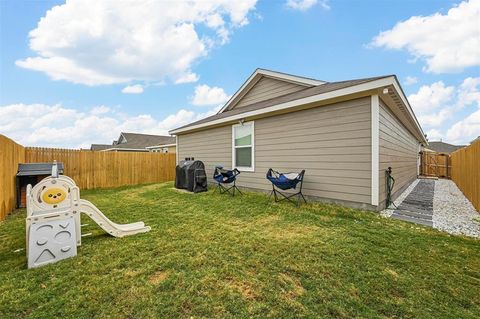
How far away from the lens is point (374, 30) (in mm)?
7691

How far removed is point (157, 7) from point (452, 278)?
8.44m

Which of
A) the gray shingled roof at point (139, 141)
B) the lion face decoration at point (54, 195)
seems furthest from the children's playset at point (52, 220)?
the gray shingled roof at point (139, 141)

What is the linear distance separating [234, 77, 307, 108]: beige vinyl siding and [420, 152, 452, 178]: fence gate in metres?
13.4

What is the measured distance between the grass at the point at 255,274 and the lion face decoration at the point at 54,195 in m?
0.70

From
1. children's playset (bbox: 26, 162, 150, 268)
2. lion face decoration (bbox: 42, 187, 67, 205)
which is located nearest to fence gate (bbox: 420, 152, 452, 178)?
children's playset (bbox: 26, 162, 150, 268)

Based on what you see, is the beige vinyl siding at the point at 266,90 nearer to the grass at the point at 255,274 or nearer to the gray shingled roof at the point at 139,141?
the grass at the point at 255,274

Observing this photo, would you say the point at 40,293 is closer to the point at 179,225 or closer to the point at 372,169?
the point at 179,225

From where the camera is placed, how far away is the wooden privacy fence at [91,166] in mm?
4820

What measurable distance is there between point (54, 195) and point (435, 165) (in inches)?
779

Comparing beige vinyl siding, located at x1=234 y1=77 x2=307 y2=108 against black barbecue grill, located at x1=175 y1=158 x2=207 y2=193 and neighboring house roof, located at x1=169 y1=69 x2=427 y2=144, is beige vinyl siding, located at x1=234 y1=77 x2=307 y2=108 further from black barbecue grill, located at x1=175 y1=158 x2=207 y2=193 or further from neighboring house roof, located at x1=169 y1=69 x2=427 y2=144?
black barbecue grill, located at x1=175 y1=158 x2=207 y2=193

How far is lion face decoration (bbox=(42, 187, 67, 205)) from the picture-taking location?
2.59 meters

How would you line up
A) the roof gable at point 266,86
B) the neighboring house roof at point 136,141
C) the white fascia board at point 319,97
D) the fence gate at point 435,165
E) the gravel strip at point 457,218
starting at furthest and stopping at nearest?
the neighboring house roof at point 136,141, the fence gate at point 435,165, the roof gable at point 266,86, the white fascia board at point 319,97, the gravel strip at point 457,218

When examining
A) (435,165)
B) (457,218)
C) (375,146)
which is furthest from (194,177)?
(435,165)

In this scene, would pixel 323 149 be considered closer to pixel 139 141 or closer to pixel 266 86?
pixel 266 86
